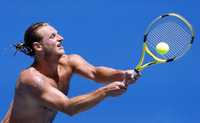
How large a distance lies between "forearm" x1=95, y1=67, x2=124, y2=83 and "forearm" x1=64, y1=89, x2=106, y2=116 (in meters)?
1.35

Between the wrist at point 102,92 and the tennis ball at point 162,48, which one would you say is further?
the tennis ball at point 162,48

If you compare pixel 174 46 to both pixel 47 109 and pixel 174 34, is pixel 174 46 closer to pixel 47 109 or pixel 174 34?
pixel 174 34

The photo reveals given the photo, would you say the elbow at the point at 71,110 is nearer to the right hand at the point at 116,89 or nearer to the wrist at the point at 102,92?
the wrist at the point at 102,92

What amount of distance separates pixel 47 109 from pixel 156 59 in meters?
2.00

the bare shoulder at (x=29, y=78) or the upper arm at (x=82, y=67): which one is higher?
the upper arm at (x=82, y=67)

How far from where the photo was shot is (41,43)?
14.3m

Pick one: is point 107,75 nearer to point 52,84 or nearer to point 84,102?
point 52,84

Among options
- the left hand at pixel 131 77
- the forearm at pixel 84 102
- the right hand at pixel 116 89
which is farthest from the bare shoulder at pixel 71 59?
the right hand at pixel 116 89

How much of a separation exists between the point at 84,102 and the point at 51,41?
1548 mm

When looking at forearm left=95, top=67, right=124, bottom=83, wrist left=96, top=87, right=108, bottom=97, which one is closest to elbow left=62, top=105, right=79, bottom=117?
wrist left=96, top=87, right=108, bottom=97

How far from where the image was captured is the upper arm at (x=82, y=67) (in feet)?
49.5

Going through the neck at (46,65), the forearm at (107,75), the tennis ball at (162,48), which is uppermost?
the forearm at (107,75)

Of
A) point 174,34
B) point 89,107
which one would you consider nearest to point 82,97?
point 89,107

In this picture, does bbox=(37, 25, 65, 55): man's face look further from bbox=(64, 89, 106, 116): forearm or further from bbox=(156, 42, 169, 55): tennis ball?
bbox=(156, 42, 169, 55): tennis ball
